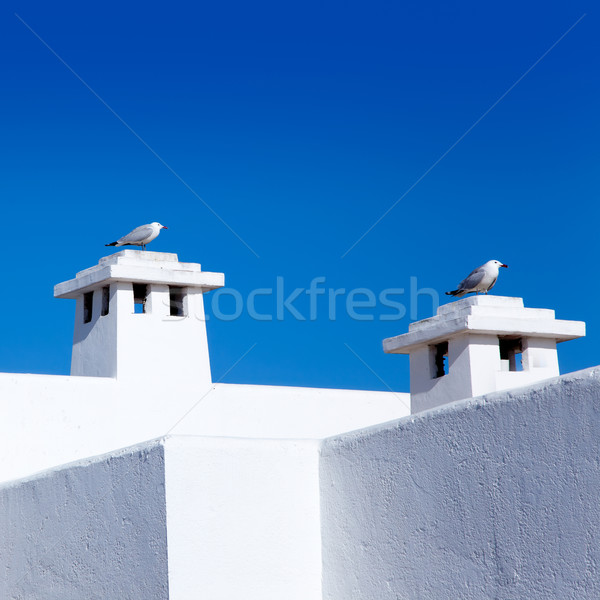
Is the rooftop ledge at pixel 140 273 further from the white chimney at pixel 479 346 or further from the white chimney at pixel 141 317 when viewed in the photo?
the white chimney at pixel 479 346

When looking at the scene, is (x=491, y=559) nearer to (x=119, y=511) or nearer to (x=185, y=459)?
(x=185, y=459)

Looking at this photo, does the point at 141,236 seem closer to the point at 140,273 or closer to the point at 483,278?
the point at 140,273

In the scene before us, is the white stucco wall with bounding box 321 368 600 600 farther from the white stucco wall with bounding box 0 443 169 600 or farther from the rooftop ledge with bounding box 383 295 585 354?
the rooftop ledge with bounding box 383 295 585 354

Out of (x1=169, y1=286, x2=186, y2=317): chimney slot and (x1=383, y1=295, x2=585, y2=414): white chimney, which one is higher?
(x1=169, y1=286, x2=186, y2=317): chimney slot

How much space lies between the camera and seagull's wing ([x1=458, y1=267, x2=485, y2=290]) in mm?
11578

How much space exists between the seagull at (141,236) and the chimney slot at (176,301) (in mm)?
825

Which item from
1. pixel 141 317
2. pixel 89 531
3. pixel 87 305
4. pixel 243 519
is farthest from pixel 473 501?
pixel 87 305

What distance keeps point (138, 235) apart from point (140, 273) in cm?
62

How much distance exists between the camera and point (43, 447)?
422 inches

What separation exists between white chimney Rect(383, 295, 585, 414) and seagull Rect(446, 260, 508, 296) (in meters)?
0.17

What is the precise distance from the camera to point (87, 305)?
13453 millimetres

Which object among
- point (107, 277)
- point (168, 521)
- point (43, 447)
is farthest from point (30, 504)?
point (107, 277)

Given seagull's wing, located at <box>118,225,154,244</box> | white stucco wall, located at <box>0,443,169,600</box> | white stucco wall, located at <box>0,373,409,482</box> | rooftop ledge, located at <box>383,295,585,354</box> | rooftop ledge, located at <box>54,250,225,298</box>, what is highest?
seagull's wing, located at <box>118,225,154,244</box>

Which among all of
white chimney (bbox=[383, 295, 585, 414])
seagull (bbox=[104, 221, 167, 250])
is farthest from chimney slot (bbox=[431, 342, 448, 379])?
seagull (bbox=[104, 221, 167, 250])
